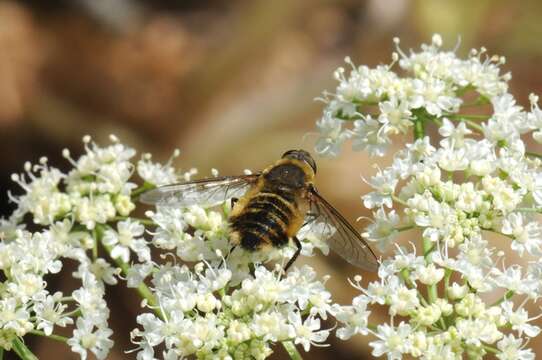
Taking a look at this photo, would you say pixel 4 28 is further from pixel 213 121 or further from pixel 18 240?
pixel 18 240

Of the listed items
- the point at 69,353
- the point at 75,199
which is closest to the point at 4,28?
the point at 69,353

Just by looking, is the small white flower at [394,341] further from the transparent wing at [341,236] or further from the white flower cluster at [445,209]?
the transparent wing at [341,236]

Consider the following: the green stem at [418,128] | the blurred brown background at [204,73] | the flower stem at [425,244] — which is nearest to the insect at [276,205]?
the flower stem at [425,244]

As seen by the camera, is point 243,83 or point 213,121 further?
point 243,83

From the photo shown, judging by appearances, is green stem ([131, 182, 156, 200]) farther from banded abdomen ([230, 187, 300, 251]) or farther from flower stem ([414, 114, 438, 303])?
flower stem ([414, 114, 438, 303])

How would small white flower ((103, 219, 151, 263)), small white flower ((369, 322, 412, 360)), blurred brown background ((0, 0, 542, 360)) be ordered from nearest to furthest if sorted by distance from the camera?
small white flower ((369, 322, 412, 360)) → small white flower ((103, 219, 151, 263)) → blurred brown background ((0, 0, 542, 360))

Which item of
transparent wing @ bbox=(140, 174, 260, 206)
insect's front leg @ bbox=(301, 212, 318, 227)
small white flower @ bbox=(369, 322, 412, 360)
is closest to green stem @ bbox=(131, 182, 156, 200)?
transparent wing @ bbox=(140, 174, 260, 206)

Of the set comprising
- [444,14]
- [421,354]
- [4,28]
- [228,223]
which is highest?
Answer: [4,28]

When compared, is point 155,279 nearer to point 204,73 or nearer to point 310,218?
point 310,218
